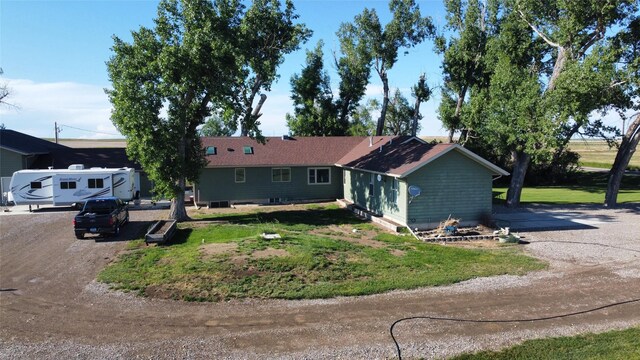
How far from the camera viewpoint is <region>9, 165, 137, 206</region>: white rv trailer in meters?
28.6

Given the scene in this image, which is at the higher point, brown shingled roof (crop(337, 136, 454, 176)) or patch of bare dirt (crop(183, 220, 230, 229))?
brown shingled roof (crop(337, 136, 454, 176))

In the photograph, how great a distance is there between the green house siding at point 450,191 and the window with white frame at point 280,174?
41.5ft

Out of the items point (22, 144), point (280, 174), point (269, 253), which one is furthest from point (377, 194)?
point (22, 144)

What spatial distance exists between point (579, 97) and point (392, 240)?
15.8 m

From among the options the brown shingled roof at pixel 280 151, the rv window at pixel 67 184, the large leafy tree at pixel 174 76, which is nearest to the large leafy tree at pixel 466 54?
the brown shingled roof at pixel 280 151

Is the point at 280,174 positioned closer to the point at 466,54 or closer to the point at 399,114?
the point at 466,54

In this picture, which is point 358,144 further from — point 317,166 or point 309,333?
point 309,333

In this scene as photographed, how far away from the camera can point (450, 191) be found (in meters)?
22.0

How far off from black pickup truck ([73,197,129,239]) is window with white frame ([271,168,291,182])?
39.9 feet

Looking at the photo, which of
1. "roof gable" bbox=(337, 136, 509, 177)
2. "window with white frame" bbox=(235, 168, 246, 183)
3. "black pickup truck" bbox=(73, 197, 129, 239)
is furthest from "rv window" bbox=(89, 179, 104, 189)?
"roof gable" bbox=(337, 136, 509, 177)

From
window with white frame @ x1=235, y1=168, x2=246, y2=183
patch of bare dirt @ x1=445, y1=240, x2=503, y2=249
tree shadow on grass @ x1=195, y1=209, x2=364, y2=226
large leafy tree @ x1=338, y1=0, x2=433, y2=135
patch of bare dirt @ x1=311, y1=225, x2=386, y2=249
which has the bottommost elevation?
patch of bare dirt @ x1=445, y1=240, x2=503, y2=249

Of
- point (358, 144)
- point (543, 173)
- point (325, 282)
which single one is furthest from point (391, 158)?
point (543, 173)

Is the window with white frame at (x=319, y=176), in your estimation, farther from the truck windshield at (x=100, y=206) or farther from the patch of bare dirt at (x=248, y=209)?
the truck windshield at (x=100, y=206)

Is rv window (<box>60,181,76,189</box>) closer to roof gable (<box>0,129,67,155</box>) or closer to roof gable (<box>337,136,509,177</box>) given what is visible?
roof gable (<box>0,129,67,155</box>)
